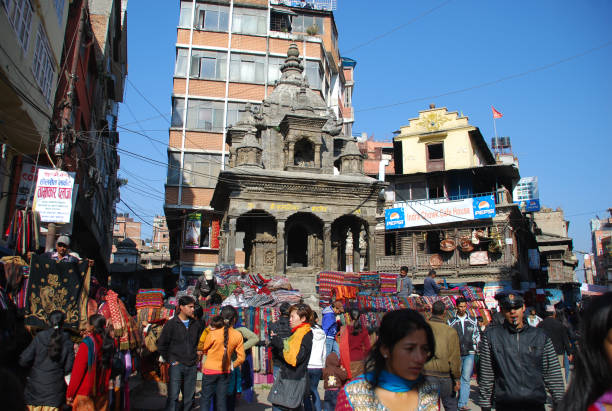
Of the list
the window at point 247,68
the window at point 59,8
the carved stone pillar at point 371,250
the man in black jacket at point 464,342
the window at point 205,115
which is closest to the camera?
the man in black jacket at point 464,342

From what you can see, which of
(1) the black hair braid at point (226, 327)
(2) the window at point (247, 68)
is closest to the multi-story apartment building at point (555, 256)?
(2) the window at point (247, 68)

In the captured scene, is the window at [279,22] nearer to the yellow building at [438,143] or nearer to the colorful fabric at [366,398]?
the yellow building at [438,143]

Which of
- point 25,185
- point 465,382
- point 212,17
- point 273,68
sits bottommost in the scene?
point 465,382

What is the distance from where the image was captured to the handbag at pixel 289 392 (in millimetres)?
6008

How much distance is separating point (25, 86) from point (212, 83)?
26231 mm

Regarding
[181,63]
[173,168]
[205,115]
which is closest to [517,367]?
[173,168]

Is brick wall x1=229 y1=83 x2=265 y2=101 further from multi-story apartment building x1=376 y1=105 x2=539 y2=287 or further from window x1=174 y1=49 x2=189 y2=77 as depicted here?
multi-story apartment building x1=376 y1=105 x2=539 y2=287

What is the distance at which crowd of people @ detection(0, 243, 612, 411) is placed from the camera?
2.39 metres

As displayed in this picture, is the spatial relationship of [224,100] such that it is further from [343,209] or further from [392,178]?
[343,209]

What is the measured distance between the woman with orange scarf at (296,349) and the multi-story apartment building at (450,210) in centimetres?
2488

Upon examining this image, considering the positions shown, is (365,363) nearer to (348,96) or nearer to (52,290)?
(52,290)

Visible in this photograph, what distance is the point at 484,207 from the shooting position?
29156 millimetres

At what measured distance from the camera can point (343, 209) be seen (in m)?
23.5

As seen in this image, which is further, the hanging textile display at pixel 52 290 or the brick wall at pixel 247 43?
the brick wall at pixel 247 43
